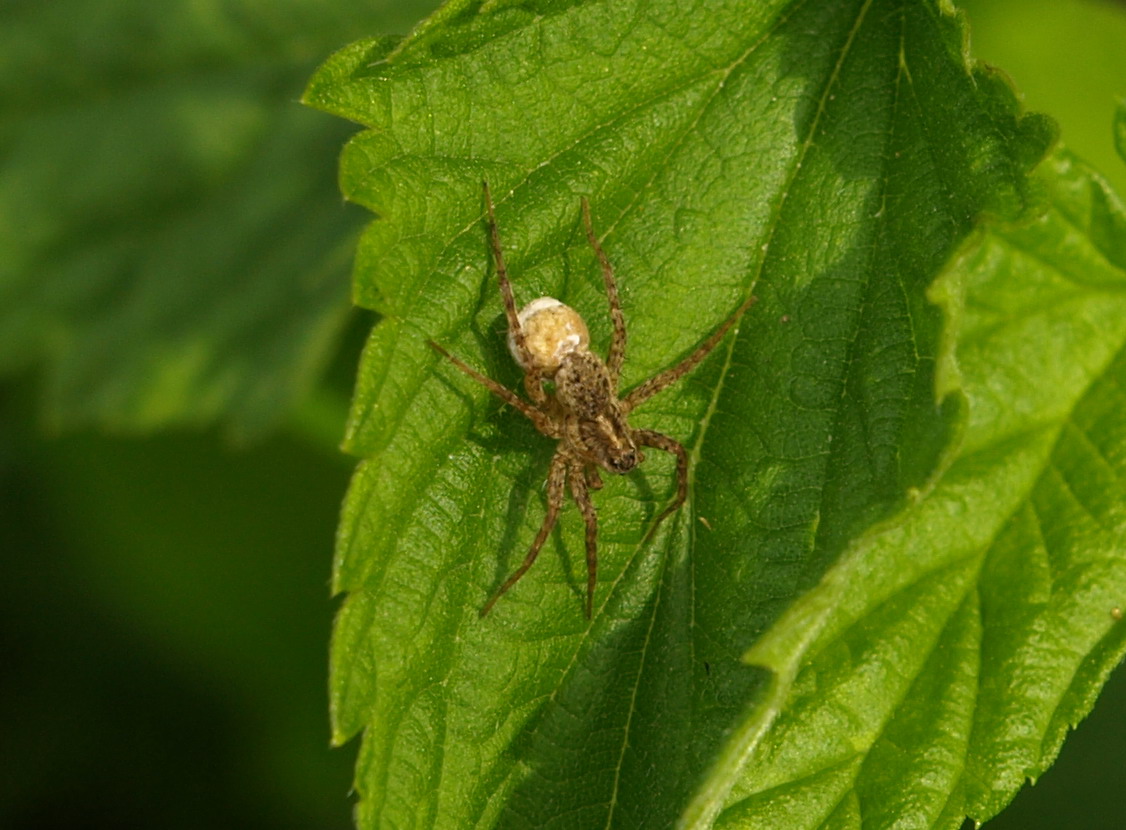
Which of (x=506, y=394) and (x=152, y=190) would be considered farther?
(x=152, y=190)

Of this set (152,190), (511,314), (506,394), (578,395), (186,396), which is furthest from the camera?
(152,190)

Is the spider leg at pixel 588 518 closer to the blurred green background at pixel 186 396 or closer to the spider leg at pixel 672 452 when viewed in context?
the spider leg at pixel 672 452

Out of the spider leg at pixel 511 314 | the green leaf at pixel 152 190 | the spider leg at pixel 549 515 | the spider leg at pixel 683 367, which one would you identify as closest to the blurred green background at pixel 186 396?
the green leaf at pixel 152 190

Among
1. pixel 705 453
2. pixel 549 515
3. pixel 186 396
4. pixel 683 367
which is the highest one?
pixel 186 396

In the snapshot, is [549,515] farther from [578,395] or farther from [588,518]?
[578,395]

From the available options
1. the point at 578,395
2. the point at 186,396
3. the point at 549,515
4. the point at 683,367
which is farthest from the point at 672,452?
the point at 186,396

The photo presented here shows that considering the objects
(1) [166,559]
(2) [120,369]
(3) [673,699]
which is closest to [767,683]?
(3) [673,699]
